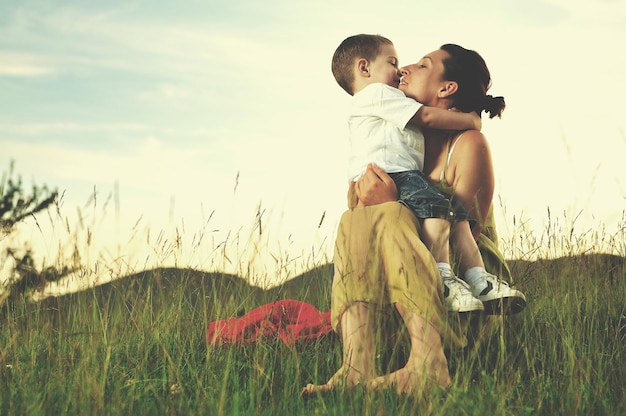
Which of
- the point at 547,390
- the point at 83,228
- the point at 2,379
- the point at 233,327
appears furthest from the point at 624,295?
the point at 2,379

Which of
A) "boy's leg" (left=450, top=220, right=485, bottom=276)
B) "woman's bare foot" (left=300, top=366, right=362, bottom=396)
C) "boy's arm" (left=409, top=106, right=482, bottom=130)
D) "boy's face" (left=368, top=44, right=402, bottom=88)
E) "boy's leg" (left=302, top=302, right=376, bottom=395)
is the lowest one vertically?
"woman's bare foot" (left=300, top=366, right=362, bottom=396)

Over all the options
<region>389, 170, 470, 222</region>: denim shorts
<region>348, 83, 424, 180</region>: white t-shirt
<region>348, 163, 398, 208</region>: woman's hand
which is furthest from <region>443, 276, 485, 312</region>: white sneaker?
<region>348, 83, 424, 180</region>: white t-shirt

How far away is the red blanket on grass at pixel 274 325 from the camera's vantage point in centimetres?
344

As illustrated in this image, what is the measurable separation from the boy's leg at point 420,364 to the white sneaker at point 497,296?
0.28 metres

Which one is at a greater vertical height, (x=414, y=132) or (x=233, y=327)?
(x=414, y=132)

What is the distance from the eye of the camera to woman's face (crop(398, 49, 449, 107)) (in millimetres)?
3385

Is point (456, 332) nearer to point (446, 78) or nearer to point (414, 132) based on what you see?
point (414, 132)

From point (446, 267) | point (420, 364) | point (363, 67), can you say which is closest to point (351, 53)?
point (363, 67)

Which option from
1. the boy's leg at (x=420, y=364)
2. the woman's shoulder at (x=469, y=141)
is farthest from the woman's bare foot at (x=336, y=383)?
the woman's shoulder at (x=469, y=141)

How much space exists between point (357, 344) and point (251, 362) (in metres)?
0.64

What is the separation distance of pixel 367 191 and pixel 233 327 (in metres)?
1.07

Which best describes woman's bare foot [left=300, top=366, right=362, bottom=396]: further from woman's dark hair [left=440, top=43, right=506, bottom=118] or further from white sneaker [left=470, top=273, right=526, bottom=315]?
woman's dark hair [left=440, top=43, right=506, bottom=118]

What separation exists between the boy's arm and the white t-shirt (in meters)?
0.04

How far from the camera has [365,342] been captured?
2.92 metres
